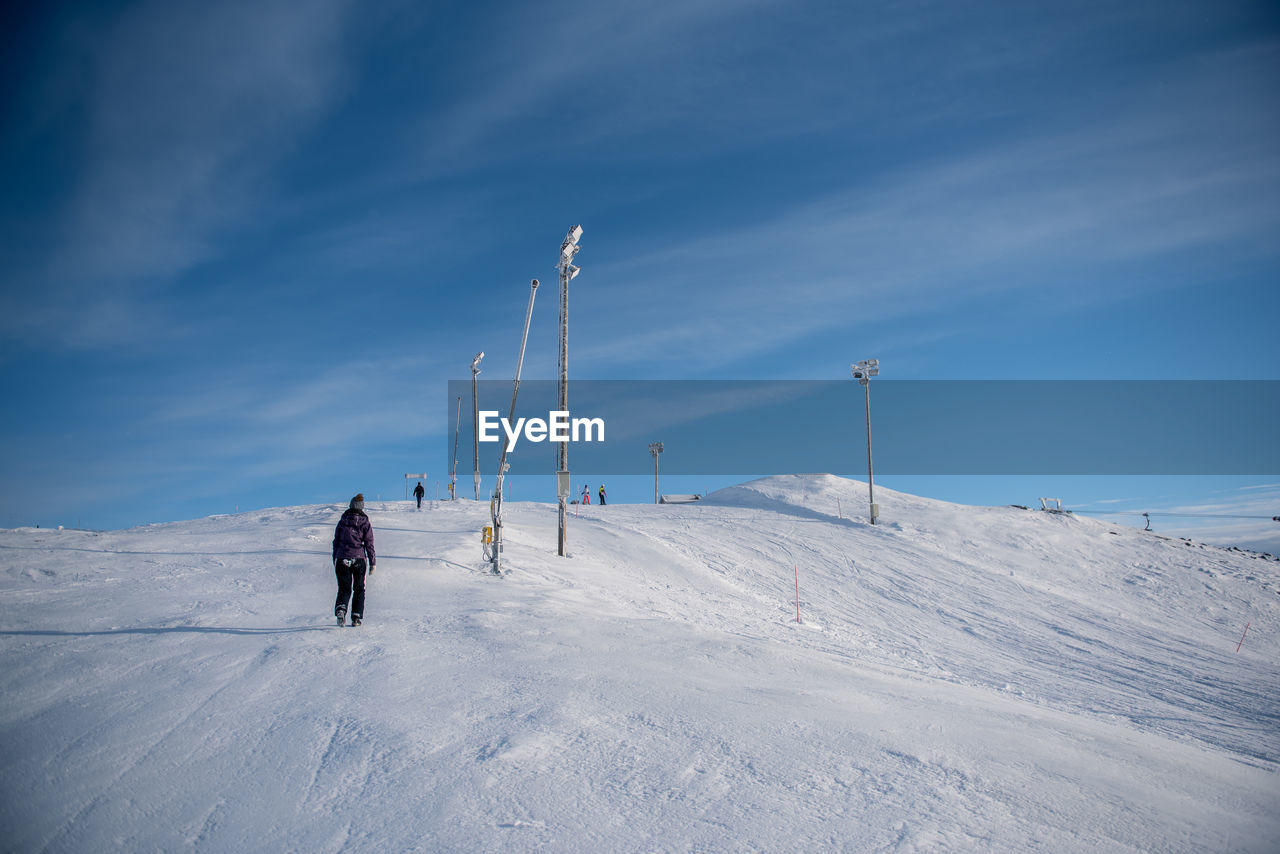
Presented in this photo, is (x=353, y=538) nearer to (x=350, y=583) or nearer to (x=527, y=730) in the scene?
(x=350, y=583)

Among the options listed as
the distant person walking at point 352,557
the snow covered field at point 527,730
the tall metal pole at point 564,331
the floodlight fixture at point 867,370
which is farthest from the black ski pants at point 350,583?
the floodlight fixture at point 867,370

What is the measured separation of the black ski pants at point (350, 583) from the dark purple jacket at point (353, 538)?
99 millimetres

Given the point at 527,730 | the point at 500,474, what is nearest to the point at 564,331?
the point at 500,474

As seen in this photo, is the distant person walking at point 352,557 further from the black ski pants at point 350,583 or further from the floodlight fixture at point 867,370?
the floodlight fixture at point 867,370

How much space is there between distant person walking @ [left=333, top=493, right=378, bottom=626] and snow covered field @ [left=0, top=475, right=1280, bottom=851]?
39 cm

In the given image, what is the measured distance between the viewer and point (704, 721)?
643 cm

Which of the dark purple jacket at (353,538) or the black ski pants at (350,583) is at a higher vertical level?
the dark purple jacket at (353,538)

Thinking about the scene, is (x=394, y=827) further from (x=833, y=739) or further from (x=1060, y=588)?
(x=1060, y=588)

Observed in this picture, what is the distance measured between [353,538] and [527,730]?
5.07 meters

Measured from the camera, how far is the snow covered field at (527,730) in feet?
15.8

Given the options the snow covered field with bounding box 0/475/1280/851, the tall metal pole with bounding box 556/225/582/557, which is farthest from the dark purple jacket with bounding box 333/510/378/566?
the tall metal pole with bounding box 556/225/582/557

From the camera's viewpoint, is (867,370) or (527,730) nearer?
(527,730)

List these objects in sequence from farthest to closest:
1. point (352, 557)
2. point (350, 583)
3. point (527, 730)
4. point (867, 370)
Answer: point (867, 370) → point (350, 583) → point (352, 557) → point (527, 730)

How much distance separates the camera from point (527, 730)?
20.5 ft
